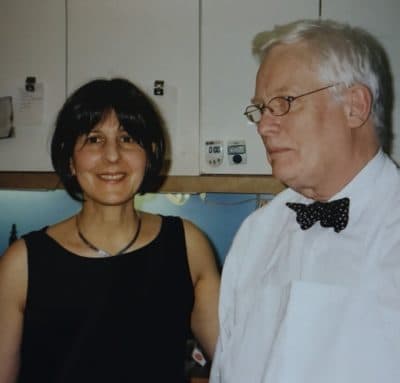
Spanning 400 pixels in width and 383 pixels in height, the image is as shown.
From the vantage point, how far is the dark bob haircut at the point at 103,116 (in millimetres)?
1098

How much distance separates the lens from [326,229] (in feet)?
3.20

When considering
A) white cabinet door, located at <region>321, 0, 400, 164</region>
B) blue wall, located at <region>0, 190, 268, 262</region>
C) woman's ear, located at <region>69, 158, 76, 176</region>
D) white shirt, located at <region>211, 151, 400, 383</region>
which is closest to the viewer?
white shirt, located at <region>211, 151, 400, 383</region>

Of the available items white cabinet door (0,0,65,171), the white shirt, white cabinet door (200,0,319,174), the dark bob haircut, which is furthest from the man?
white cabinet door (0,0,65,171)

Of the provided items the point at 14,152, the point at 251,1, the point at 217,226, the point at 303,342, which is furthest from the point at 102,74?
the point at 303,342

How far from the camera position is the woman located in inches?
41.2

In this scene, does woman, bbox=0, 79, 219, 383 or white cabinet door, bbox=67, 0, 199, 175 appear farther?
white cabinet door, bbox=67, 0, 199, 175

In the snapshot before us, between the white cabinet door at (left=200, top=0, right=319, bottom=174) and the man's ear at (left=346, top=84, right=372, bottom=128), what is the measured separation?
699 millimetres

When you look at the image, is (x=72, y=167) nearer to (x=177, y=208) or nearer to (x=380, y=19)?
(x=177, y=208)

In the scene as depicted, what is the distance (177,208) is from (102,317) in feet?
3.55

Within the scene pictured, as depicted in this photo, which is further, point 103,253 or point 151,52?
point 151,52

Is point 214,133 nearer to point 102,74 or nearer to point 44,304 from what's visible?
point 102,74

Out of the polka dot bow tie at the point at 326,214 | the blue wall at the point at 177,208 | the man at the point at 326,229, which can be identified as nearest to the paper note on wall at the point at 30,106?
the blue wall at the point at 177,208

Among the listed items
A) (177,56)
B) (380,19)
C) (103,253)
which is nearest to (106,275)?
(103,253)

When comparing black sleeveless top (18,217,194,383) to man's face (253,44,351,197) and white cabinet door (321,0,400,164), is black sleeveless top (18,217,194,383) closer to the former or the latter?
man's face (253,44,351,197)
